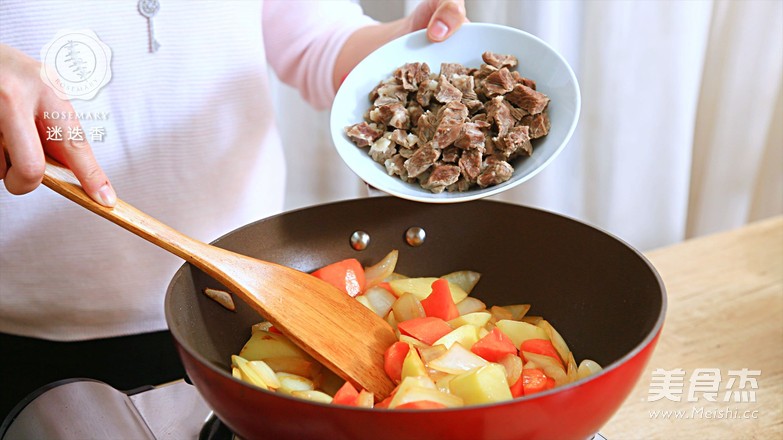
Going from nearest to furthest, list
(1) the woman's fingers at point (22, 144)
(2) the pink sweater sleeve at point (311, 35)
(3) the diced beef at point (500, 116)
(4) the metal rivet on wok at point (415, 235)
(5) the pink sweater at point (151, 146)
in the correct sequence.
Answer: (1) the woman's fingers at point (22, 144)
(3) the diced beef at point (500, 116)
(4) the metal rivet on wok at point (415, 235)
(5) the pink sweater at point (151, 146)
(2) the pink sweater sleeve at point (311, 35)

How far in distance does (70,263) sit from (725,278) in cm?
121

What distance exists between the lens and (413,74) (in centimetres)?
109

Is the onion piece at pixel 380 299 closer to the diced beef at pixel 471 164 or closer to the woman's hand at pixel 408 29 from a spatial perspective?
the diced beef at pixel 471 164

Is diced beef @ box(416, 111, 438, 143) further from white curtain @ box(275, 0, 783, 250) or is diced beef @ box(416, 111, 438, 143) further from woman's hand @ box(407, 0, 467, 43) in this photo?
white curtain @ box(275, 0, 783, 250)

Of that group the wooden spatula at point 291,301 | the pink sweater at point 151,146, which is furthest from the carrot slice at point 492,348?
the pink sweater at point 151,146

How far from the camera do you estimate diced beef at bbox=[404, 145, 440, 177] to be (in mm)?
1005

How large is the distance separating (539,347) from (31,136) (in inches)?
26.0

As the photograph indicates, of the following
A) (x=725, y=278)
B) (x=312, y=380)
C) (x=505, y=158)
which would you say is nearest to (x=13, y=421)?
(x=312, y=380)

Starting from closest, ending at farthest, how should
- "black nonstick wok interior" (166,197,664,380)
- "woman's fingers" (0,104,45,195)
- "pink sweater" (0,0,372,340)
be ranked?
"woman's fingers" (0,104,45,195) → "black nonstick wok interior" (166,197,664,380) → "pink sweater" (0,0,372,340)

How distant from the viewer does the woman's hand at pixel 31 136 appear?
2.65 ft

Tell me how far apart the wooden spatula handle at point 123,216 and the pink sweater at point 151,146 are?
1.29 feet

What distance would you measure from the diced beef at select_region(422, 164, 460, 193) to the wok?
0.36 feet

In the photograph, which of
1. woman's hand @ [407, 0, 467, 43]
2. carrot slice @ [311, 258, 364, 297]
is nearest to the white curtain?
woman's hand @ [407, 0, 467, 43]

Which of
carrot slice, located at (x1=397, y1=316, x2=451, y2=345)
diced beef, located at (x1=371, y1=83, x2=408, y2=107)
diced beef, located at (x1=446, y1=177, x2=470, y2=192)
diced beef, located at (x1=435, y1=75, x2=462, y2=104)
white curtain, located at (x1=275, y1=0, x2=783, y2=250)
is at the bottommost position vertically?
white curtain, located at (x1=275, y1=0, x2=783, y2=250)
